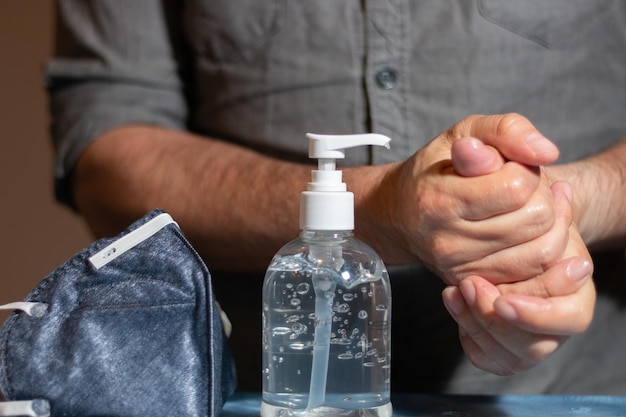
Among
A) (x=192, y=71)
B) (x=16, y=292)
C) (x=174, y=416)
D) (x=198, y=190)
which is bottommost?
(x=16, y=292)

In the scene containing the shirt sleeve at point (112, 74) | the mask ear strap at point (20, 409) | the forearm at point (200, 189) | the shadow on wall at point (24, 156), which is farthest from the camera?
the shadow on wall at point (24, 156)

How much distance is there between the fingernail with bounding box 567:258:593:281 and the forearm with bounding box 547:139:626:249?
135 mm

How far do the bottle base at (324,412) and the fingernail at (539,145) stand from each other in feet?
0.68

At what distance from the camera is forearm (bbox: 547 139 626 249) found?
29.4 inches

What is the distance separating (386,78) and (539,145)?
30 centimetres

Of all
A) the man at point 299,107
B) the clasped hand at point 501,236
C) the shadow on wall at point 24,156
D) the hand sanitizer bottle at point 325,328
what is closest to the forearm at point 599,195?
the man at point 299,107

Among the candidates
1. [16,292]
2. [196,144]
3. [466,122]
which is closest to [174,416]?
[466,122]

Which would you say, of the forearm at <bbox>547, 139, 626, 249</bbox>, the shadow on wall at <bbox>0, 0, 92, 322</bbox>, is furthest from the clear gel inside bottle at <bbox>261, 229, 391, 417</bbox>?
the shadow on wall at <bbox>0, 0, 92, 322</bbox>

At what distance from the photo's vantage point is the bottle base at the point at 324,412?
60 centimetres

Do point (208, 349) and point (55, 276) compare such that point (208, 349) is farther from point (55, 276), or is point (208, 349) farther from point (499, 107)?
point (499, 107)

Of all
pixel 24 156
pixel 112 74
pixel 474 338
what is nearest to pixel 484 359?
pixel 474 338

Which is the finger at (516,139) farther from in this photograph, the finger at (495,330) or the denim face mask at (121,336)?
the denim face mask at (121,336)

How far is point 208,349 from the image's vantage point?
0.59 m

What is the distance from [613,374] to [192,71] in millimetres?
569
